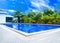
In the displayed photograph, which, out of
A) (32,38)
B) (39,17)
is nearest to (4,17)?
(39,17)

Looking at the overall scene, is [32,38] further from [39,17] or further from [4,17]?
[4,17]

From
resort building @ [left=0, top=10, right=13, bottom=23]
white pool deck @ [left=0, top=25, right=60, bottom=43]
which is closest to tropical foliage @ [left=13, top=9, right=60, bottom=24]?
resort building @ [left=0, top=10, right=13, bottom=23]

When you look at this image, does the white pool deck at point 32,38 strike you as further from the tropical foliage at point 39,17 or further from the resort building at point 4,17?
the resort building at point 4,17

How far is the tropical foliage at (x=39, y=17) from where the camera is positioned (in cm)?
1170

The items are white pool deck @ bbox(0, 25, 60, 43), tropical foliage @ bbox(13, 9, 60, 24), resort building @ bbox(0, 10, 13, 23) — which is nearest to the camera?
white pool deck @ bbox(0, 25, 60, 43)

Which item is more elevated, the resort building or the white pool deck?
the resort building

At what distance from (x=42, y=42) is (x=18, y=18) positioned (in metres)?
8.21

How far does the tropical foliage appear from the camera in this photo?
11700 millimetres

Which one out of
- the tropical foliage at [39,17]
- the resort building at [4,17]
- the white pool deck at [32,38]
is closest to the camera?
the white pool deck at [32,38]

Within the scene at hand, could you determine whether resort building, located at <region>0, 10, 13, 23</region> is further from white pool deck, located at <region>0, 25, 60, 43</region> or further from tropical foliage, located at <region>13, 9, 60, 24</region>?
white pool deck, located at <region>0, 25, 60, 43</region>

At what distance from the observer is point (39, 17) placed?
12.2 metres

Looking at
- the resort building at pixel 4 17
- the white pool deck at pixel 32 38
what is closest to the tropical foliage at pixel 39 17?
the resort building at pixel 4 17

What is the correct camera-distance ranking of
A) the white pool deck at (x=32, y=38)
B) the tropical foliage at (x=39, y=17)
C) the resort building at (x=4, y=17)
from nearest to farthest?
the white pool deck at (x=32, y=38) → the tropical foliage at (x=39, y=17) → the resort building at (x=4, y=17)

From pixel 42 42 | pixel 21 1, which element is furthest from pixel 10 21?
pixel 42 42
